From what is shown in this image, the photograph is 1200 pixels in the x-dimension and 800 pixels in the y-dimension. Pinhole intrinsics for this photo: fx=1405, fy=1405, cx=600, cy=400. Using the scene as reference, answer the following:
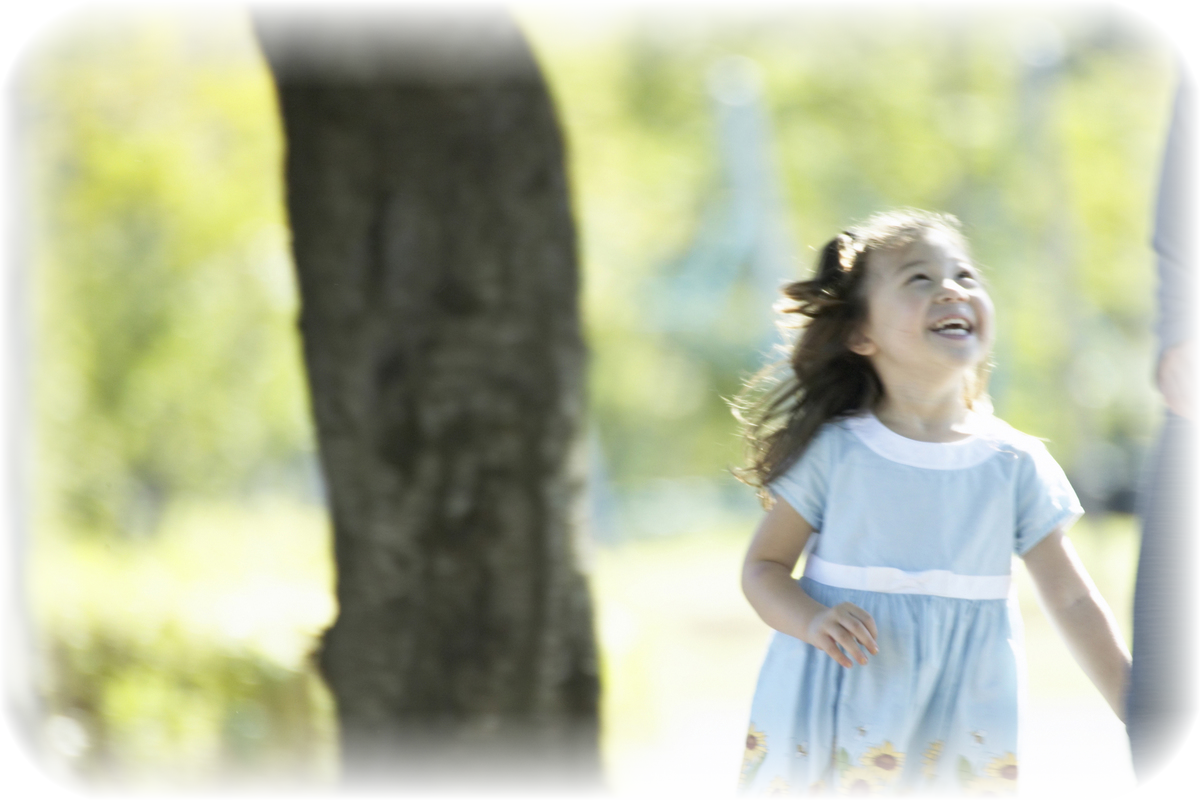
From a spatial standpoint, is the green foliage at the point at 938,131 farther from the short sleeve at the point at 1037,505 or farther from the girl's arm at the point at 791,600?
→ the girl's arm at the point at 791,600

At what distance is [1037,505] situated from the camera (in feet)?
7.14


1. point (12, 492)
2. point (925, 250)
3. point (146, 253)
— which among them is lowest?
point (12, 492)

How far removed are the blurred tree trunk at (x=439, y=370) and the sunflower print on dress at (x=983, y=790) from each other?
1.14 m

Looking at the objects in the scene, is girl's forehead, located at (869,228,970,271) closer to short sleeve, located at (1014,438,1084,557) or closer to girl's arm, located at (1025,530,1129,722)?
short sleeve, located at (1014,438,1084,557)

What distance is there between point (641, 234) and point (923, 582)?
43.5 feet

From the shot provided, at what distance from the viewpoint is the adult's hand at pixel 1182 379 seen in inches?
78.0

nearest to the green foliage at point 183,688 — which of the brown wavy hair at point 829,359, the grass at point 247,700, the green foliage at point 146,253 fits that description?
the grass at point 247,700

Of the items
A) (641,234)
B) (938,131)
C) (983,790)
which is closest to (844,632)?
(983,790)

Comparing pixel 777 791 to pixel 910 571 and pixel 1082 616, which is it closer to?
pixel 910 571

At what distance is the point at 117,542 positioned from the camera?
9.89m

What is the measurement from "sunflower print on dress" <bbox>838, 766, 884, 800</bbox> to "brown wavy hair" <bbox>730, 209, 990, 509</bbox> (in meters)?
0.46

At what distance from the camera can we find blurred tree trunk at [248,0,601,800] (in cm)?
293

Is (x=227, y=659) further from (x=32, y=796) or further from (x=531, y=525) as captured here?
(x=531, y=525)

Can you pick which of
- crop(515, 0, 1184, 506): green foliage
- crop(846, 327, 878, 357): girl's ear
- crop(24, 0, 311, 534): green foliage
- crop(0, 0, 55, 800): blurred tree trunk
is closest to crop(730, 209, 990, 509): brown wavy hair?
crop(846, 327, 878, 357): girl's ear
